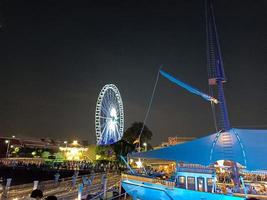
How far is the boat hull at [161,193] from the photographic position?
48.8ft

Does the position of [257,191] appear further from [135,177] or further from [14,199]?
[14,199]

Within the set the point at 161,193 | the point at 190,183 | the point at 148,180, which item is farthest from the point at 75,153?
the point at 190,183

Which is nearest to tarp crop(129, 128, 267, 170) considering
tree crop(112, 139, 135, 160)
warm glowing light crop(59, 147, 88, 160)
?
tree crop(112, 139, 135, 160)

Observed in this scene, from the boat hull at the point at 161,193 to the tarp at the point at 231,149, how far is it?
2671 mm

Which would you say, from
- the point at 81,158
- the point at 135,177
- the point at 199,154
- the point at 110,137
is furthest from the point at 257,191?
the point at 81,158

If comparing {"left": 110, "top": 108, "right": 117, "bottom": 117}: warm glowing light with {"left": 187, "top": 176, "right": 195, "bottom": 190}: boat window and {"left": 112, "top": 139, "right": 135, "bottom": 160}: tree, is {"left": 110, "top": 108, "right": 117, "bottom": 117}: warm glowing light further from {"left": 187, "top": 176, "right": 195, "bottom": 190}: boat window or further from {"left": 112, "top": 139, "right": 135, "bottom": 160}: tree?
{"left": 187, "top": 176, "right": 195, "bottom": 190}: boat window

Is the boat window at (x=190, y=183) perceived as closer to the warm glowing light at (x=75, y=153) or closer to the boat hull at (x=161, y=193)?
the boat hull at (x=161, y=193)

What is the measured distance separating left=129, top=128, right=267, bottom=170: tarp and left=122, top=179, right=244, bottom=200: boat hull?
267 centimetres

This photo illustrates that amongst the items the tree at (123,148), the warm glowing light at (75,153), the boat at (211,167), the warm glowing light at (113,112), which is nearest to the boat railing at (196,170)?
the boat at (211,167)

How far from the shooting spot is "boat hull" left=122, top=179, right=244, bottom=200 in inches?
585

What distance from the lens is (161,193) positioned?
679 inches

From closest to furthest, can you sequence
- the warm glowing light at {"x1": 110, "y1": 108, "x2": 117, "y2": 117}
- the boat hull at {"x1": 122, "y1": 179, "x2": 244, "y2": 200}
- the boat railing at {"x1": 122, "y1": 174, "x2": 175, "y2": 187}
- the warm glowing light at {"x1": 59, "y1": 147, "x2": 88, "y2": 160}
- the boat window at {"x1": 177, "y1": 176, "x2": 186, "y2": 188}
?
1. the boat hull at {"x1": 122, "y1": 179, "x2": 244, "y2": 200}
2. the boat window at {"x1": 177, "y1": 176, "x2": 186, "y2": 188}
3. the boat railing at {"x1": 122, "y1": 174, "x2": 175, "y2": 187}
4. the warm glowing light at {"x1": 110, "y1": 108, "x2": 117, "y2": 117}
5. the warm glowing light at {"x1": 59, "y1": 147, "x2": 88, "y2": 160}

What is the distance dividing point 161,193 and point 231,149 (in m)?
6.94

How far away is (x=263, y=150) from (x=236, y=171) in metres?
4.02
